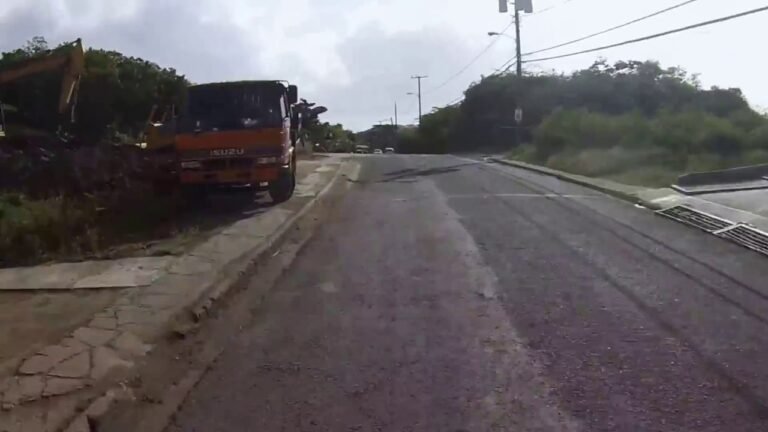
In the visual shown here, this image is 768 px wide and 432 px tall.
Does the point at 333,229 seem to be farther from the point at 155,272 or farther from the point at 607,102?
the point at 607,102

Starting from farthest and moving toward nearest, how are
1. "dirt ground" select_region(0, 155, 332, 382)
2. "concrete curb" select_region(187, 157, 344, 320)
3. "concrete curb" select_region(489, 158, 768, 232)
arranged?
"concrete curb" select_region(489, 158, 768, 232) < "concrete curb" select_region(187, 157, 344, 320) < "dirt ground" select_region(0, 155, 332, 382)

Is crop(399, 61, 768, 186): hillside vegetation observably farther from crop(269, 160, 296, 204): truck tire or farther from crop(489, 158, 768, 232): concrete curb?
crop(269, 160, 296, 204): truck tire

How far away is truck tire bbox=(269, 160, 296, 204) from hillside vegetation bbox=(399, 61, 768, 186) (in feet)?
37.0

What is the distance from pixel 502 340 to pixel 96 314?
3.91m

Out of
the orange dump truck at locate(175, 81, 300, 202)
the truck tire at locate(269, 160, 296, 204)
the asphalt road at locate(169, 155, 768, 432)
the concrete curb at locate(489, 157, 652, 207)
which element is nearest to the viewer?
the asphalt road at locate(169, 155, 768, 432)

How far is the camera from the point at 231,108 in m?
18.5

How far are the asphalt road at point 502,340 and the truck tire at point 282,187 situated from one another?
4590mm

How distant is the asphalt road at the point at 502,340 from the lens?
5977 mm

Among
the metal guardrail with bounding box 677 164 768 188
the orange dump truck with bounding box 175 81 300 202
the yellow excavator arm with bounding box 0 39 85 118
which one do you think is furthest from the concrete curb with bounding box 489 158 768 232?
the yellow excavator arm with bounding box 0 39 85 118

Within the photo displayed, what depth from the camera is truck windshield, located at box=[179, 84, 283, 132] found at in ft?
60.3

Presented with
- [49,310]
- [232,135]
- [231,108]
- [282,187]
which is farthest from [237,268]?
[282,187]

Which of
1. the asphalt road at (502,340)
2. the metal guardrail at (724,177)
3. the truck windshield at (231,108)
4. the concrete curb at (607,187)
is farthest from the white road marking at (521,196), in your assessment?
the asphalt road at (502,340)

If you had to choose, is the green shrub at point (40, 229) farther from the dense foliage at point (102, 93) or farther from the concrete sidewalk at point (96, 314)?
the dense foliage at point (102, 93)

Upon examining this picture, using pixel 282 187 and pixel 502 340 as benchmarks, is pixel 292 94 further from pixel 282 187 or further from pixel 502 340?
pixel 502 340
